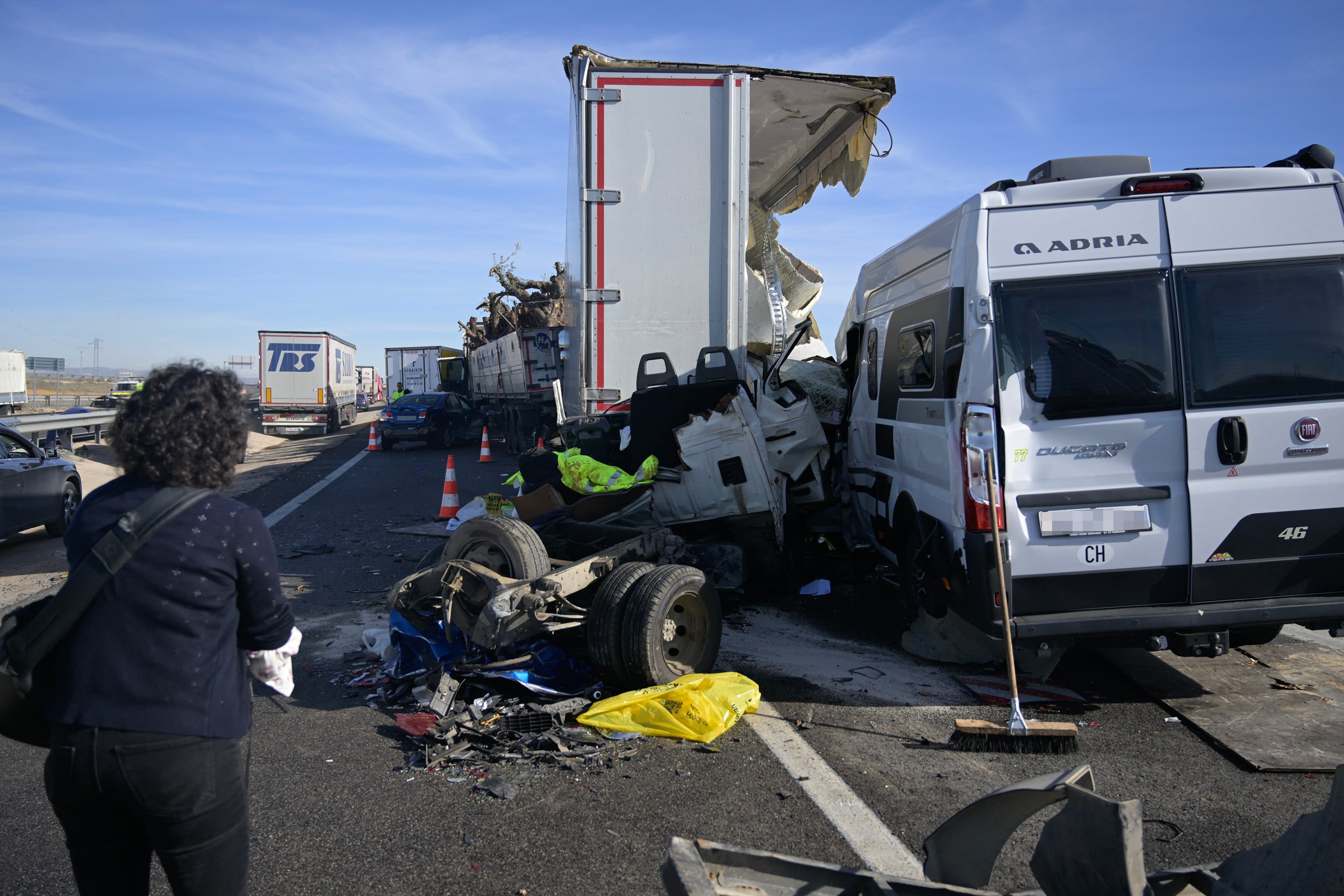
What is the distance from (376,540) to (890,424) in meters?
6.19

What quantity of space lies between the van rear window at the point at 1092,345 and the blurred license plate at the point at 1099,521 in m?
0.48

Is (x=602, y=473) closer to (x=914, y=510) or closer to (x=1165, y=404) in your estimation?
(x=914, y=510)

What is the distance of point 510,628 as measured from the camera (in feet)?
14.3

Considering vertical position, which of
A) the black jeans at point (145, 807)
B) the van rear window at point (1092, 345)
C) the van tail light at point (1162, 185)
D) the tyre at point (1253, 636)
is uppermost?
the van tail light at point (1162, 185)

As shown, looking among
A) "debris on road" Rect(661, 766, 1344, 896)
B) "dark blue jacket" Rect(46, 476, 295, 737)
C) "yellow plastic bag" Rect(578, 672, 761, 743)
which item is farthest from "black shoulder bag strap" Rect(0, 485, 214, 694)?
"yellow plastic bag" Rect(578, 672, 761, 743)

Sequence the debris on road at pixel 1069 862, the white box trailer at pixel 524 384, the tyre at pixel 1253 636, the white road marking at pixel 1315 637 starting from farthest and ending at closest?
the white box trailer at pixel 524 384
the white road marking at pixel 1315 637
the tyre at pixel 1253 636
the debris on road at pixel 1069 862

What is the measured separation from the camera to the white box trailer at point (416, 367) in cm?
→ 3981

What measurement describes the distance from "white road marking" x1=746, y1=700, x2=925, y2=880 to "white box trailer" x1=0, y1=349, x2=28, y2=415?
34.6 metres

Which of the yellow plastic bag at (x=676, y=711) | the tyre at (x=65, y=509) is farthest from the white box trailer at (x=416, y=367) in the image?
the yellow plastic bag at (x=676, y=711)

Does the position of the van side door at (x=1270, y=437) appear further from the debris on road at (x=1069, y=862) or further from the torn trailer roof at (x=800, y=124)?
the torn trailer roof at (x=800, y=124)

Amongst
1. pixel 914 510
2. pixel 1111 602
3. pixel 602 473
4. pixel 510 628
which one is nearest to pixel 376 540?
pixel 602 473

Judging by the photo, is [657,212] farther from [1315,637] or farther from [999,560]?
[1315,637]

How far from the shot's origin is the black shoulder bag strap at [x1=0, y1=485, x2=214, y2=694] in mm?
1898

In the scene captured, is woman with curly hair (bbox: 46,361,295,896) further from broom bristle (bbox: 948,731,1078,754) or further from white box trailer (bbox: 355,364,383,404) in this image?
white box trailer (bbox: 355,364,383,404)
